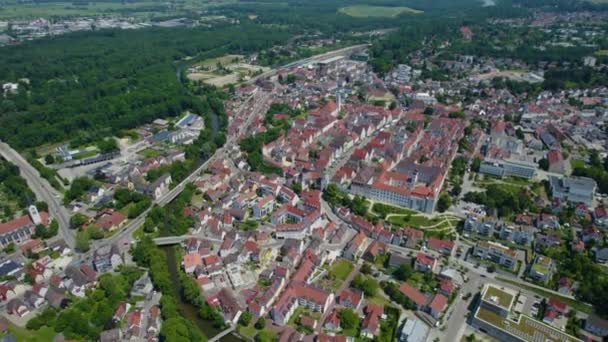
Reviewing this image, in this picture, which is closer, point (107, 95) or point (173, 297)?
point (173, 297)

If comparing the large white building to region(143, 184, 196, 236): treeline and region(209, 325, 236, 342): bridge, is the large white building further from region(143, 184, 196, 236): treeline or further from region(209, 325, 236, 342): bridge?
region(209, 325, 236, 342): bridge

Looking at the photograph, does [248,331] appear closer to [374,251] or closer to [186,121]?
[374,251]

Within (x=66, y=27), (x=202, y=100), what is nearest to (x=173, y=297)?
(x=202, y=100)

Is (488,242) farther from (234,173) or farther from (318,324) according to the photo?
(234,173)

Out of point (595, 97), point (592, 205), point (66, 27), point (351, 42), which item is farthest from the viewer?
point (66, 27)

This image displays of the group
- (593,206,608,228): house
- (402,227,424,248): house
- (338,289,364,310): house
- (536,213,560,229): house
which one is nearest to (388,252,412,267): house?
(402,227,424,248): house

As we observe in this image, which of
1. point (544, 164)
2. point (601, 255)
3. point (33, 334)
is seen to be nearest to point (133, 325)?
point (33, 334)

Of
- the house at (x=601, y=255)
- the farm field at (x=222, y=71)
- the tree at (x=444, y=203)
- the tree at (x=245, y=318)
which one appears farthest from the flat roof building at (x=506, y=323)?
the farm field at (x=222, y=71)

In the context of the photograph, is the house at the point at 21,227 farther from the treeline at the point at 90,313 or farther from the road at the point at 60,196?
the treeline at the point at 90,313
